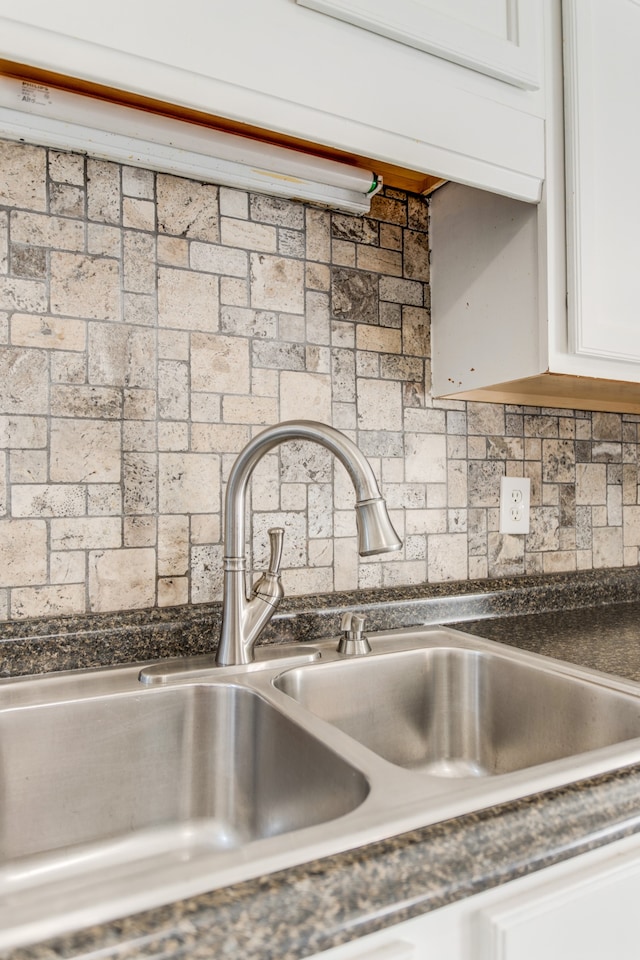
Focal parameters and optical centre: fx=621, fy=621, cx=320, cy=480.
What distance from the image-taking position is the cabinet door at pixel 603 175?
41.1 inches

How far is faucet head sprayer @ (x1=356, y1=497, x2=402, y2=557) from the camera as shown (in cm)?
80

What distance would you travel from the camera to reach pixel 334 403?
1.22 m

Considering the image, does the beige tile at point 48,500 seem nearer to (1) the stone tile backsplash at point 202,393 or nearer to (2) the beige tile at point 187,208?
(1) the stone tile backsplash at point 202,393

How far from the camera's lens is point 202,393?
110 centimetres

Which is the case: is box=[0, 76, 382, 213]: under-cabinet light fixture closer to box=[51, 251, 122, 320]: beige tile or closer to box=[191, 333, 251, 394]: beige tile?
box=[51, 251, 122, 320]: beige tile

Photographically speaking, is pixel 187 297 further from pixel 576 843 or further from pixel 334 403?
pixel 576 843

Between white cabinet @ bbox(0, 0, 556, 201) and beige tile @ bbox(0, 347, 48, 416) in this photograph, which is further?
beige tile @ bbox(0, 347, 48, 416)

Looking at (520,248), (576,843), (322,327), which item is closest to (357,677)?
(576,843)

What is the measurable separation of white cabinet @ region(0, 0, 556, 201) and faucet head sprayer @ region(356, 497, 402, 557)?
513mm

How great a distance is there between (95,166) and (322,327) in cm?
48

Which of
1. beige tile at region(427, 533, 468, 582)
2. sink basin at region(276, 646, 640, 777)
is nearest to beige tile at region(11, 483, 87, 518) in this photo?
sink basin at region(276, 646, 640, 777)

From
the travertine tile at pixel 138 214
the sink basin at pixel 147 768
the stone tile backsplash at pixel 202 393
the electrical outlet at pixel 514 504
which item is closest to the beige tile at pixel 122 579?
the stone tile backsplash at pixel 202 393

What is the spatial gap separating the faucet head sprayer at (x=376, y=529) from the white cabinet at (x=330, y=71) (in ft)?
1.68

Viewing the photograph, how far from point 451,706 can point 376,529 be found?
0.40 metres
